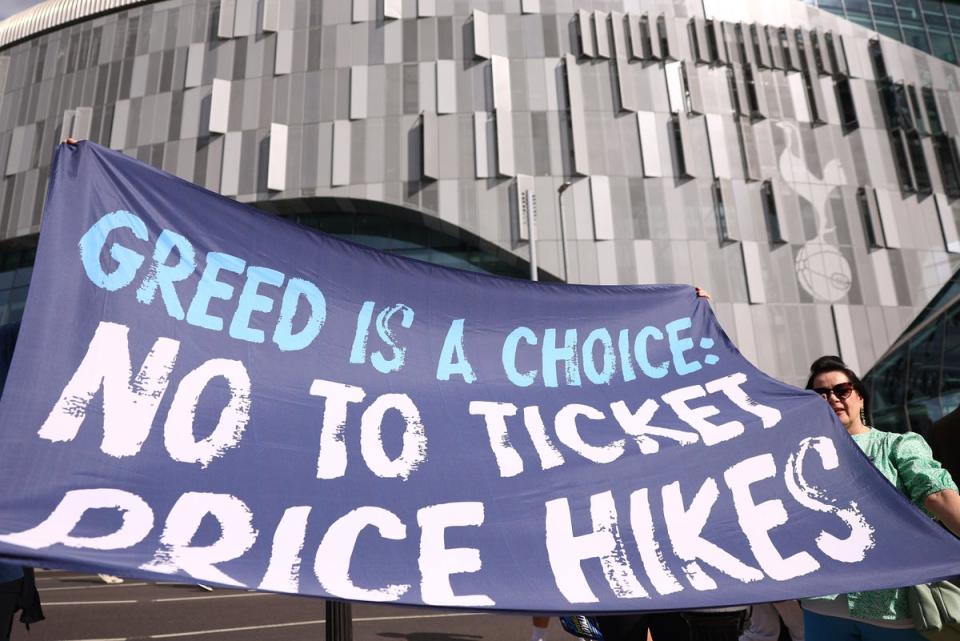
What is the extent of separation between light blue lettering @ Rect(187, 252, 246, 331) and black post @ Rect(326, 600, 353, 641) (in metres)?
1.28

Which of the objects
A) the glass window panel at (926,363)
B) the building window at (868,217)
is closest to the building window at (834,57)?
the building window at (868,217)

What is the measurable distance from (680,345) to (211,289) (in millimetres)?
2658

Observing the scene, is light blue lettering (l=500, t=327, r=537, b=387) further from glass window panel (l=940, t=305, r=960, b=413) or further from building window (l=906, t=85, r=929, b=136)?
building window (l=906, t=85, r=929, b=136)

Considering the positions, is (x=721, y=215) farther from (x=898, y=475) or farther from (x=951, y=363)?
(x=898, y=475)

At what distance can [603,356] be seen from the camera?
3.68 m

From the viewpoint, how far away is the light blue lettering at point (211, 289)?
276 cm

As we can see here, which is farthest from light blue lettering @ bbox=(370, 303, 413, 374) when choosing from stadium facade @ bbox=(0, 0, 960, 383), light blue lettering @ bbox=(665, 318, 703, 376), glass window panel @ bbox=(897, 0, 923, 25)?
glass window panel @ bbox=(897, 0, 923, 25)

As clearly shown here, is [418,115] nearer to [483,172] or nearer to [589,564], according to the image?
[483,172]

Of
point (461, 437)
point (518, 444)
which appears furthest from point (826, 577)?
point (461, 437)

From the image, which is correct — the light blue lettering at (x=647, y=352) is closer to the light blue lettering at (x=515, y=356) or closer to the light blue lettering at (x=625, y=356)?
the light blue lettering at (x=625, y=356)

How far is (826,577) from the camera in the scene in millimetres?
2555

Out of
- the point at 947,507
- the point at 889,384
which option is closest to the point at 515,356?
the point at 947,507

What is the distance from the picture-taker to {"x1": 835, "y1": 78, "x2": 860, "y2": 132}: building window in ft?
77.6

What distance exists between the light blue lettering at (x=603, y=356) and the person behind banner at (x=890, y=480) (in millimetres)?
1044
